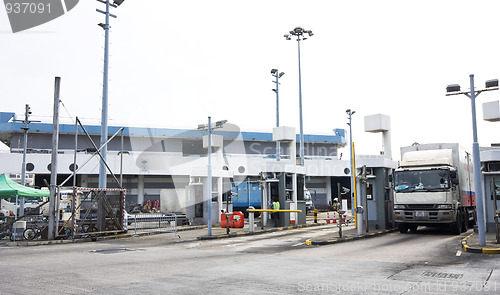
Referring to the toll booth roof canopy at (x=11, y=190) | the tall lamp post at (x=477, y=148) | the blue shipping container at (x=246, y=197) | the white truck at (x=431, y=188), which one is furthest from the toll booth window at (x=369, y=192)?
the blue shipping container at (x=246, y=197)

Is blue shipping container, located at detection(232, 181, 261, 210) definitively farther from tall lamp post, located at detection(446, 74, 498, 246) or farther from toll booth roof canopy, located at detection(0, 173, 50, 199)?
tall lamp post, located at detection(446, 74, 498, 246)

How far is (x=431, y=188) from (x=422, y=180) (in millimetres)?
509

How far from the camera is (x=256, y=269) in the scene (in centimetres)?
1098

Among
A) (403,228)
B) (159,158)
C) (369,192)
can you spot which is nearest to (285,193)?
(369,192)

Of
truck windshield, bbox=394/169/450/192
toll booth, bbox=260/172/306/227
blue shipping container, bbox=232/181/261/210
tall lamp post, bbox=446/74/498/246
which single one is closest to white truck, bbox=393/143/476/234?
truck windshield, bbox=394/169/450/192

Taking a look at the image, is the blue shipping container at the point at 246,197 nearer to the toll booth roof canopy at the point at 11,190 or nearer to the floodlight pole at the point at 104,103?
the floodlight pole at the point at 104,103

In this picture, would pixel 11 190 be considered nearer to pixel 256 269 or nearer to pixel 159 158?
pixel 256 269

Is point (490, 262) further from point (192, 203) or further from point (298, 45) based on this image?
point (298, 45)

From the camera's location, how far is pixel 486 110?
16.8 m

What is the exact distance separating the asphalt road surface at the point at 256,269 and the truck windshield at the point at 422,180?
8.59ft

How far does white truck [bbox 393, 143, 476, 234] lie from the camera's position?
1856cm

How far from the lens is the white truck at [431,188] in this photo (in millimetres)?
18562

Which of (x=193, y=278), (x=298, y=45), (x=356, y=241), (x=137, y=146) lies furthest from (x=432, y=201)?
(x=137, y=146)

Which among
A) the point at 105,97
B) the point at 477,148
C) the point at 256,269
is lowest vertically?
the point at 256,269
